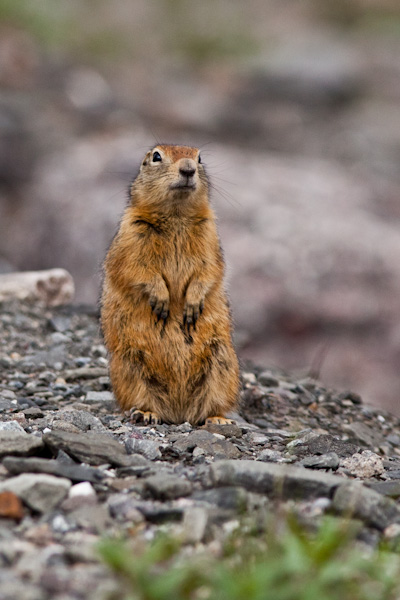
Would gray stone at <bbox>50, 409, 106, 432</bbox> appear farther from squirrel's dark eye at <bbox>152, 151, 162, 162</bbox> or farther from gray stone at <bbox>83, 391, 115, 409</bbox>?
squirrel's dark eye at <bbox>152, 151, 162, 162</bbox>

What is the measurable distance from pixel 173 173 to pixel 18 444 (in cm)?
297

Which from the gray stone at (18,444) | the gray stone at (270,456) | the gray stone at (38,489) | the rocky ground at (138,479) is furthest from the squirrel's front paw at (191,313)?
the gray stone at (38,489)

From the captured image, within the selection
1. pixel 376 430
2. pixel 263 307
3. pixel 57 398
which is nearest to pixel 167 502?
pixel 57 398

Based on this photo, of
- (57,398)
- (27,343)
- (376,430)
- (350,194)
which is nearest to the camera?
(57,398)

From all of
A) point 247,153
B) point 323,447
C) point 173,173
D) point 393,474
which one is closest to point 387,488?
point 393,474

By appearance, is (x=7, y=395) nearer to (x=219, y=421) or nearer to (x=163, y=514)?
(x=219, y=421)

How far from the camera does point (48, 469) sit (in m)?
4.40

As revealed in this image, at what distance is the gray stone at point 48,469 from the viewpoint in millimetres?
4391

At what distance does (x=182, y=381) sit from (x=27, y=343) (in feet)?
8.39

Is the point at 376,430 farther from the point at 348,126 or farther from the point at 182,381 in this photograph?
the point at 348,126

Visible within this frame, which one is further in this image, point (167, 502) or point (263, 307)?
point (263, 307)

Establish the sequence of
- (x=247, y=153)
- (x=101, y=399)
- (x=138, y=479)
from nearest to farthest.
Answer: (x=138, y=479) → (x=101, y=399) → (x=247, y=153)

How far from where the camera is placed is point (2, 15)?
70.7ft

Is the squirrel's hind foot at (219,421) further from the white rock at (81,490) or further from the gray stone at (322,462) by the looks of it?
the white rock at (81,490)
